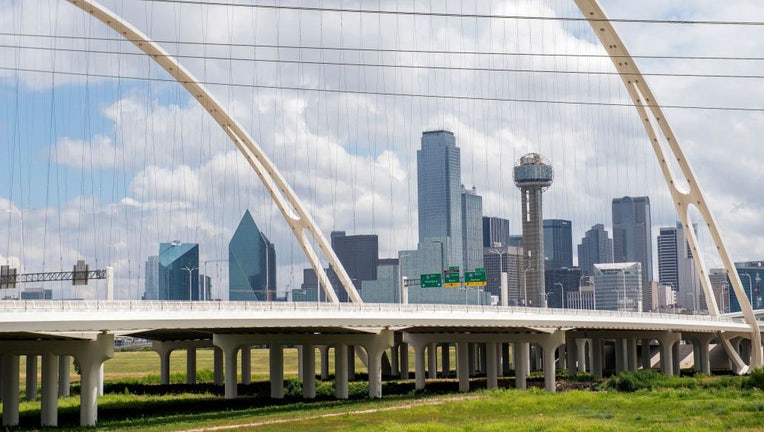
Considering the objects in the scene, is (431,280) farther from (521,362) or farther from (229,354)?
(229,354)

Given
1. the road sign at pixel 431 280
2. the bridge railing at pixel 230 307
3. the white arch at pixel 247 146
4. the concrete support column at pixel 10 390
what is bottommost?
the concrete support column at pixel 10 390

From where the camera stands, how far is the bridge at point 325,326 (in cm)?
5856

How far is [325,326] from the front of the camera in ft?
228

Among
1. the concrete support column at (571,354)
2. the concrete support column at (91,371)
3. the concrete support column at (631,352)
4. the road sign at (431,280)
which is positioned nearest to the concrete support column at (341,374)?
the concrete support column at (91,371)

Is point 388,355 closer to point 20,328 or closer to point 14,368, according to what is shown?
point 14,368

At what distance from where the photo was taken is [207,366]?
152000 mm

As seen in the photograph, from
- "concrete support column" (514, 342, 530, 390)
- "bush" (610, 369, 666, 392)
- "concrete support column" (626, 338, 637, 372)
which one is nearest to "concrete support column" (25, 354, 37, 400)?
"concrete support column" (514, 342, 530, 390)

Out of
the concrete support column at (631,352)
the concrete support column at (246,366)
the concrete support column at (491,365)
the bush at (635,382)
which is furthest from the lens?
the concrete support column at (631,352)

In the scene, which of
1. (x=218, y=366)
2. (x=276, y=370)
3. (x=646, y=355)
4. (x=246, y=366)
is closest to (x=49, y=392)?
(x=276, y=370)

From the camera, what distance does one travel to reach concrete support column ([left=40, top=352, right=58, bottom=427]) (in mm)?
61812

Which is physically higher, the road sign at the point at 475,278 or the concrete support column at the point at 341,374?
the road sign at the point at 475,278

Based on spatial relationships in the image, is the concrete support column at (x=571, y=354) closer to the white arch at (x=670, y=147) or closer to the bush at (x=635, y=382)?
the white arch at (x=670, y=147)

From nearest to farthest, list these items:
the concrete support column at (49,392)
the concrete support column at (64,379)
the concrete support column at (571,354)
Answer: the concrete support column at (49,392) < the concrete support column at (64,379) < the concrete support column at (571,354)

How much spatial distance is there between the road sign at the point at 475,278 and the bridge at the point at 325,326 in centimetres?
838
